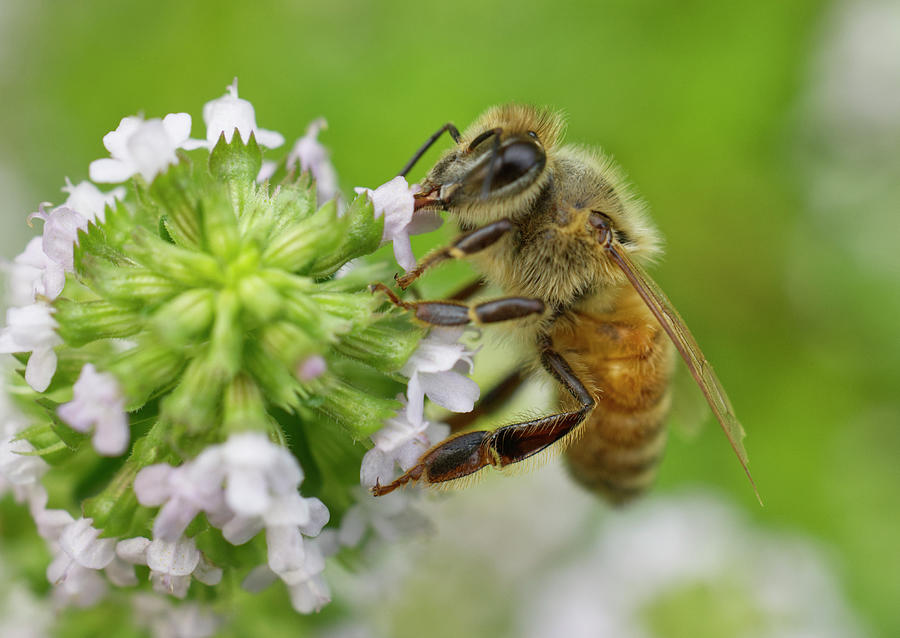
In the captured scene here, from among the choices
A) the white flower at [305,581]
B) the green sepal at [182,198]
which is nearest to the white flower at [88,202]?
the green sepal at [182,198]

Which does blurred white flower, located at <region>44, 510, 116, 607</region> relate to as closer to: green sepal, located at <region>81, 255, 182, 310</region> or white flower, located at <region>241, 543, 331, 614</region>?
white flower, located at <region>241, 543, 331, 614</region>

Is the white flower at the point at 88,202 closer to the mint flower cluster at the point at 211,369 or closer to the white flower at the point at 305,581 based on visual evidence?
the mint flower cluster at the point at 211,369

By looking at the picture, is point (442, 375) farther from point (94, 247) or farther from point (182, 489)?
point (94, 247)

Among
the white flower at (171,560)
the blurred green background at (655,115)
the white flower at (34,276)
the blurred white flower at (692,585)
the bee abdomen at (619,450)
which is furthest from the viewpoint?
the blurred green background at (655,115)

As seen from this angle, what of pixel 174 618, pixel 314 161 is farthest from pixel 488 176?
pixel 174 618

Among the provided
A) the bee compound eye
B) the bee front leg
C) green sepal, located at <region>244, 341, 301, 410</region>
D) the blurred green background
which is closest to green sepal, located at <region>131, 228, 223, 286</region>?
green sepal, located at <region>244, 341, 301, 410</region>

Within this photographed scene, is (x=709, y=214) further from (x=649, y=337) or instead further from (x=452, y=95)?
(x=649, y=337)

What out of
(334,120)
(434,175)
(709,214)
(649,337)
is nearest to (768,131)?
(709,214)
